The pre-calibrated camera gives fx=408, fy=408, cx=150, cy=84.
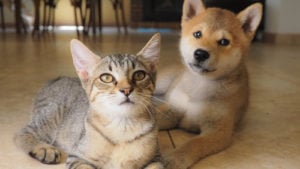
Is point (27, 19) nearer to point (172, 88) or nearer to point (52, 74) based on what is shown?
point (52, 74)

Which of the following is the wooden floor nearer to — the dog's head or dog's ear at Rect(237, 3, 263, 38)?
the dog's head

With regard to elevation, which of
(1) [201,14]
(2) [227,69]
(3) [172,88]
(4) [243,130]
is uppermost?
(1) [201,14]

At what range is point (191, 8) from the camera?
5.63 ft

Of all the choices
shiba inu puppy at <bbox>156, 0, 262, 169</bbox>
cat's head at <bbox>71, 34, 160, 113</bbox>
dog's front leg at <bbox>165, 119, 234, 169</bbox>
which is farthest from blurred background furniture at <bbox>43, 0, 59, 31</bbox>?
cat's head at <bbox>71, 34, 160, 113</bbox>

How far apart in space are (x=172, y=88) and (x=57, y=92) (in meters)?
0.51

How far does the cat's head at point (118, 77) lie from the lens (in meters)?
1.04

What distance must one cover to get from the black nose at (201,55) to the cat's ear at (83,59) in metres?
0.47

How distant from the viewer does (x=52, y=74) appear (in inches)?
106

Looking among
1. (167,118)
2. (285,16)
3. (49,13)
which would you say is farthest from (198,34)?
(49,13)

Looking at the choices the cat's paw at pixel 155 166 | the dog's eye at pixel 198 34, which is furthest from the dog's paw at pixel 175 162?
the dog's eye at pixel 198 34

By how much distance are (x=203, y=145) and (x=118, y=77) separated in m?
0.43

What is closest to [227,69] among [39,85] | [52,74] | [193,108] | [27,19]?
[193,108]

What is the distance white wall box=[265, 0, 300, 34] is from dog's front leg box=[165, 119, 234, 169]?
4023 millimetres

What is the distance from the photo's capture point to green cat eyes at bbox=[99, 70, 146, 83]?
106 cm
